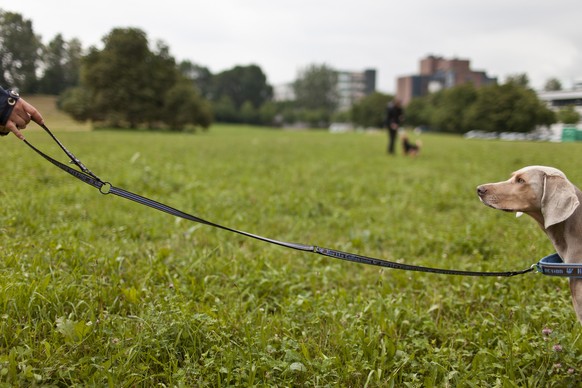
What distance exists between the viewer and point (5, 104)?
2.46m

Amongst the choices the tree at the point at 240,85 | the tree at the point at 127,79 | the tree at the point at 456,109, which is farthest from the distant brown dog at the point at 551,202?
the tree at the point at 240,85

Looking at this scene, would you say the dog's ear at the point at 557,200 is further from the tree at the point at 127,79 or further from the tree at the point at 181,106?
the tree at the point at 181,106

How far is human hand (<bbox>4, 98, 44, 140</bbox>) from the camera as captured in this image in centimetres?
247

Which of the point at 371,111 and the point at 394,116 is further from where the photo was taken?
the point at 371,111

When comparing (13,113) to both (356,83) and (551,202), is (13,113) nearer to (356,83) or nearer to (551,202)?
(551,202)

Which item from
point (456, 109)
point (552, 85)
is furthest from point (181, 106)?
point (552, 85)

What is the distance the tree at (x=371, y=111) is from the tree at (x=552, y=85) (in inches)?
1122

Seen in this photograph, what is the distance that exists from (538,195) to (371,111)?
89.9m

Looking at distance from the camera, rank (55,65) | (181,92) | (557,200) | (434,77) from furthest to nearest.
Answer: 1. (434,77)
2. (181,92)
3. (55,65)
4. (557,200)

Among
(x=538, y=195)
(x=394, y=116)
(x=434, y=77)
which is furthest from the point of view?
(x=434, y=77)

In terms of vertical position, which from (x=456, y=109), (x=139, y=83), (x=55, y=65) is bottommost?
(x=55, y=65)

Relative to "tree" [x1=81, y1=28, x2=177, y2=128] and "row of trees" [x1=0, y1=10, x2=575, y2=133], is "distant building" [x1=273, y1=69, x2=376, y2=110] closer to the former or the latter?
"row of trees" [x1=0, y1=10, x2=575, y2=133]

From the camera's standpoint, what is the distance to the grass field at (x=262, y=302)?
2521 mm

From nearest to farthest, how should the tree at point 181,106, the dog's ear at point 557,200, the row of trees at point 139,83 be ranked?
the dog's ear at point 557,200
the row of trees at point 139,83
the tree at point 181,106
